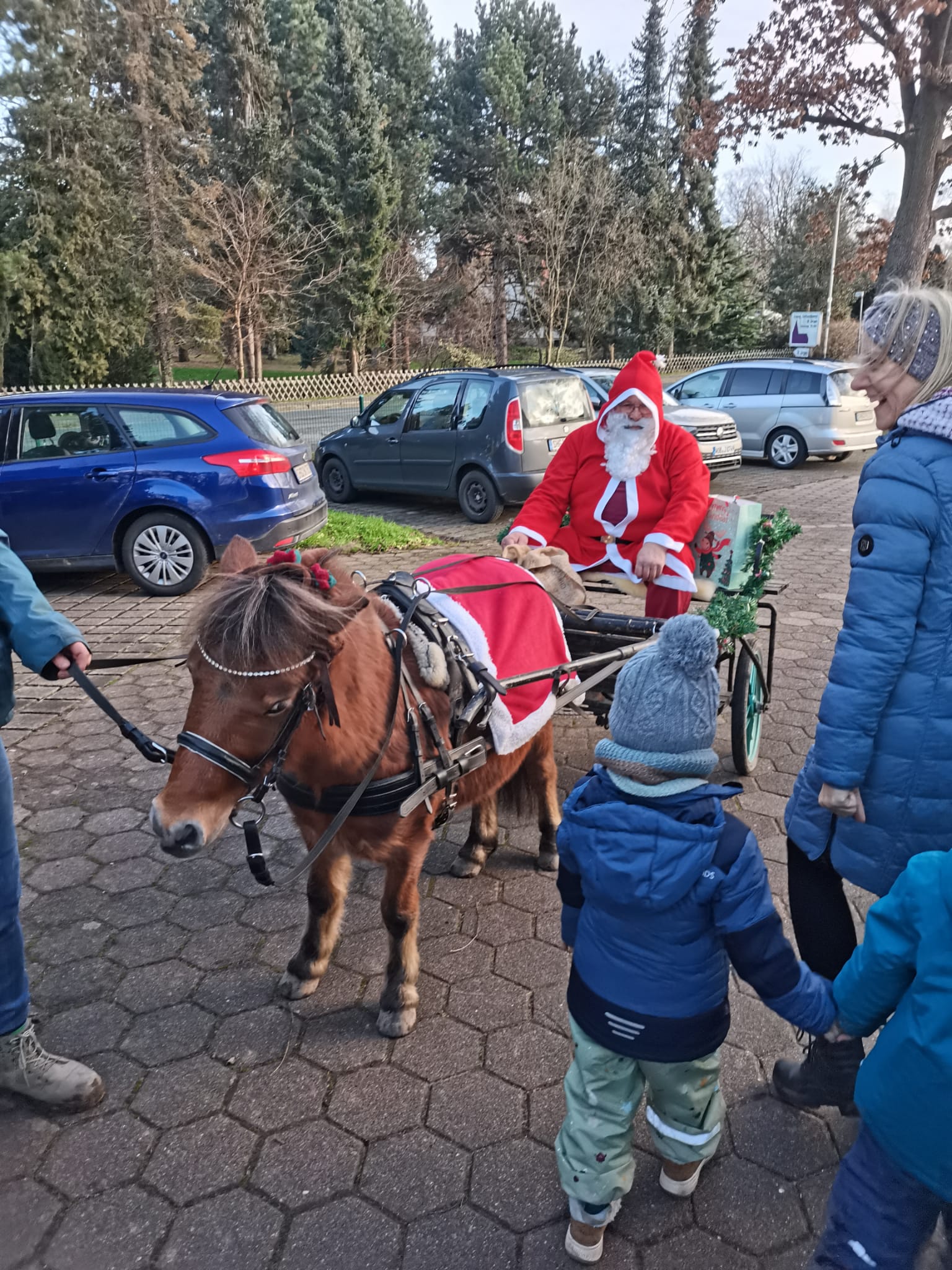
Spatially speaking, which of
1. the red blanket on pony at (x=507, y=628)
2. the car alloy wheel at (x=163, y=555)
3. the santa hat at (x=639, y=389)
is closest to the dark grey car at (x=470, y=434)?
the car alloy wheel at (x=163, y=555)

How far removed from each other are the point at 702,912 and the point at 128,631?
21.2 feet

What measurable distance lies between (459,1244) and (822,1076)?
115 centimetres

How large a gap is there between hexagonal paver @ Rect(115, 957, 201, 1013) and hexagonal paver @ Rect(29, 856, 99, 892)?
0.78 m

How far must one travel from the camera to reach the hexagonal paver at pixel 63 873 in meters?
3.88

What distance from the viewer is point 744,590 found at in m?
4.64

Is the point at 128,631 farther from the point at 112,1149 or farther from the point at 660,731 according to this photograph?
the point at 660,731

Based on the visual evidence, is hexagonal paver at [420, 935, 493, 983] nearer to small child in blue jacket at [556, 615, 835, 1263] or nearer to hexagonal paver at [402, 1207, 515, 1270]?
hexagonal paver at [402, 1207, 515, 1270]

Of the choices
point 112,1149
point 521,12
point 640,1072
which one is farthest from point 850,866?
point 521,12

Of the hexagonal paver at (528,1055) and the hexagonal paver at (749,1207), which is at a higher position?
the hexagonal paver at (528,1055)

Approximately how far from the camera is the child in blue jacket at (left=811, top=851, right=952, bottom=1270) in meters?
1.56

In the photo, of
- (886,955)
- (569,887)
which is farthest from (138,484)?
(886,955)

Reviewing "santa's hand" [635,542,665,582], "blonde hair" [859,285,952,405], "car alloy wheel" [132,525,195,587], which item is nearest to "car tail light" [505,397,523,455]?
"car alloy wheel" [132,525,195,587]

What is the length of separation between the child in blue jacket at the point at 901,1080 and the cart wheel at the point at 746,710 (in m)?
2.73

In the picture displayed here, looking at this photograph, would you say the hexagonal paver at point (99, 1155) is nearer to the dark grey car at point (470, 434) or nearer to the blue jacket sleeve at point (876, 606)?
the blue jacket sleeve at point (876, 606)
